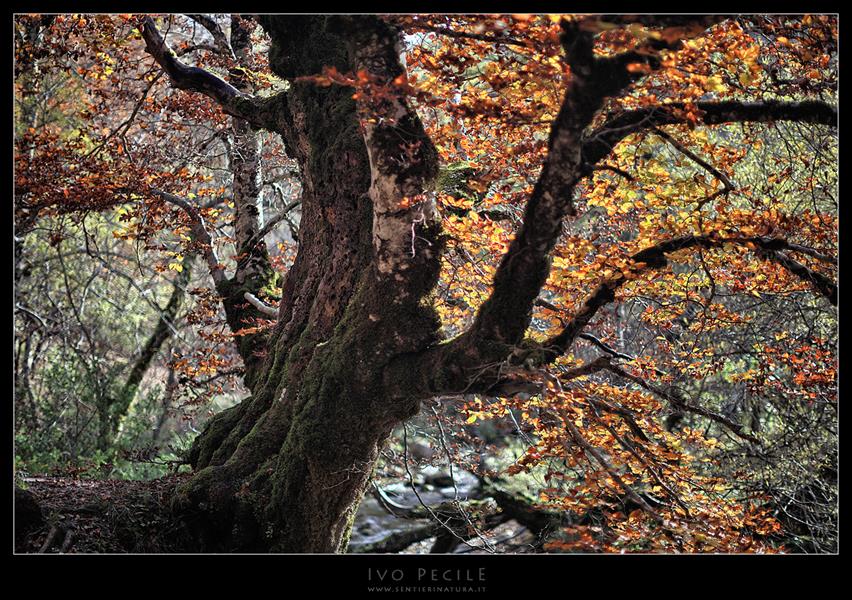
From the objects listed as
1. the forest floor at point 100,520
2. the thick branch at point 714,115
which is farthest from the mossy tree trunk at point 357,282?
the forest floor at point 100,520

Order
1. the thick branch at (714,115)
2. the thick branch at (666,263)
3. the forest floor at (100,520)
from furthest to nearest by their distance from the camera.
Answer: the forest floor at (100,520) < the thick branch at (666,263) < the thick branch at (714,115)

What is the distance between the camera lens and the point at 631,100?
3502 millimetres

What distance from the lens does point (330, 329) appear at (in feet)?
14.2

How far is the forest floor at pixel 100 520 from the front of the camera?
3961mm

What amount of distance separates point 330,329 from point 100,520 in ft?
5.47

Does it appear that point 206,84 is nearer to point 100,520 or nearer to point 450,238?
point 450,238

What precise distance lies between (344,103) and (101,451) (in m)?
6.11

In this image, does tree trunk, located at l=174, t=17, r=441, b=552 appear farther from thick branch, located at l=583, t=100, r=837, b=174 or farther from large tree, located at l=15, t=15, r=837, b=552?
thick branch, located at l=583, t=100, r=837, b=174

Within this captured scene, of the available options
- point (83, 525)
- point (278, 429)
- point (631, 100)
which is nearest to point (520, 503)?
point (278, 429)

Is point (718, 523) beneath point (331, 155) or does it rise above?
beneath

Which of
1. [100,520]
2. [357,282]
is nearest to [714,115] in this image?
[357,282]

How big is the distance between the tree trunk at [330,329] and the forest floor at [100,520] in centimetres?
22

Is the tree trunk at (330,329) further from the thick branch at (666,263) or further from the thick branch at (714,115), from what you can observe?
the thick branch at (714,115)
